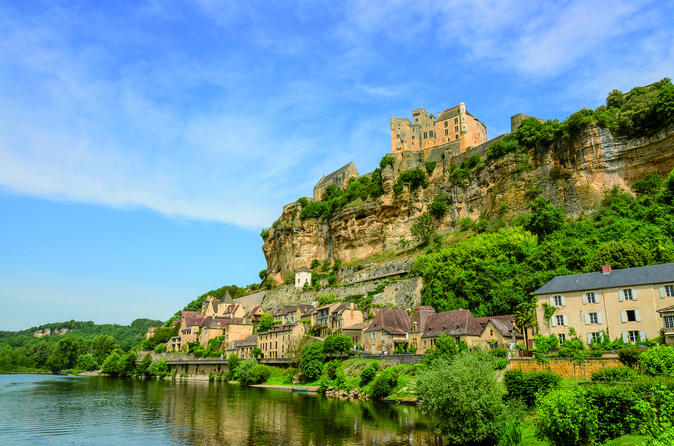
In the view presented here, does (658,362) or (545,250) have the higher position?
(545,250)

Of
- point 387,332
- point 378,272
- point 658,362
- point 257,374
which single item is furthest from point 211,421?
point 378,272

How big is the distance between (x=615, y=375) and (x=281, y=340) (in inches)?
1937

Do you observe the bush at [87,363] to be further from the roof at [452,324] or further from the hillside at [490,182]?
the roof at [452,324]

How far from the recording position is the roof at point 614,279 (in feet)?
115

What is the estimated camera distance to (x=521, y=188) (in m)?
64.1

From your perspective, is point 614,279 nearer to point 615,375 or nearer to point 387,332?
point 615,375

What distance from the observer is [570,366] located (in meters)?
30.3

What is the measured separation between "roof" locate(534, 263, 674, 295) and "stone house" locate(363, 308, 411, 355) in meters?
17.2

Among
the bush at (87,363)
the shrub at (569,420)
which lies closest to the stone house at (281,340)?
the shrub at (569,420)

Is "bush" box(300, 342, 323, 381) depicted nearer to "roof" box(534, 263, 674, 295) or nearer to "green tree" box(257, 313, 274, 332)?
"green tree" box(257, 313, 274, 332)

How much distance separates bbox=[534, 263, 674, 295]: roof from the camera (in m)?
35.2

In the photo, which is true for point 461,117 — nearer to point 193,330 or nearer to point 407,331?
point 407,331

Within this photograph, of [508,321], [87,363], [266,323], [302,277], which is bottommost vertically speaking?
[87,363]

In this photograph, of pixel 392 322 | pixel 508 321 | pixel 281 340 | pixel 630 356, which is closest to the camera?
pixel 630 356
